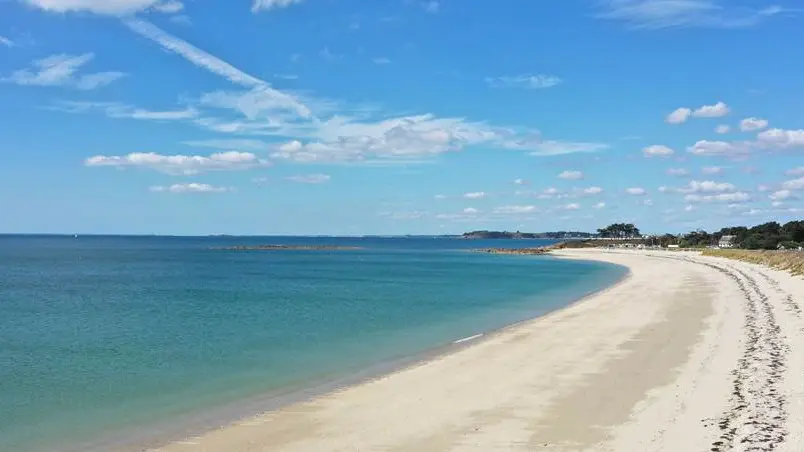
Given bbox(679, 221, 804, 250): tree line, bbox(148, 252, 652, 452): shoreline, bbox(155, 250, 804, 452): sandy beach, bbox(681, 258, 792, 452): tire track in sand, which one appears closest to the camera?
bbox(681, 258, 792, 452): tire track in sand

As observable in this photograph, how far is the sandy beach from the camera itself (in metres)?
11.3

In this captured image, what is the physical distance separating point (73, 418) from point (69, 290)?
133ft

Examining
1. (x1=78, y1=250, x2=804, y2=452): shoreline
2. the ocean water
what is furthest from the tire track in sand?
the ocean water

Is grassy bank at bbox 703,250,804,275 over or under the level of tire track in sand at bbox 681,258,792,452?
over

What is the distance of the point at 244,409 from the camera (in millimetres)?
14867

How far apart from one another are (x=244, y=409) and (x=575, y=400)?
7263 mm

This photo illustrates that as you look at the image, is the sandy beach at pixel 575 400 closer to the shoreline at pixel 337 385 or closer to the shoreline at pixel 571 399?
the shoreline at pixel 571 399

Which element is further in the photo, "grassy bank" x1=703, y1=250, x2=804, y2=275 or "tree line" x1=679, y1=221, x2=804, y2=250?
"tree line" x1=679, y1=221, x2=804, y2=250

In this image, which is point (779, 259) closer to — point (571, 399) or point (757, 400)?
point (757, 400)

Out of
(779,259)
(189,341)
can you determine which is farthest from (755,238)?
(189,341)

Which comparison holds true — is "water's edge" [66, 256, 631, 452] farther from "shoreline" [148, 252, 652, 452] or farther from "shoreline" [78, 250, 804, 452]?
"shoreline" [78, 250, 804, 452]

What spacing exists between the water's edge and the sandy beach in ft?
1.37

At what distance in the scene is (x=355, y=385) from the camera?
55.7 ft

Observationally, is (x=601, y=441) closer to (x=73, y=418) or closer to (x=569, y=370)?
(x=569, y=370)
